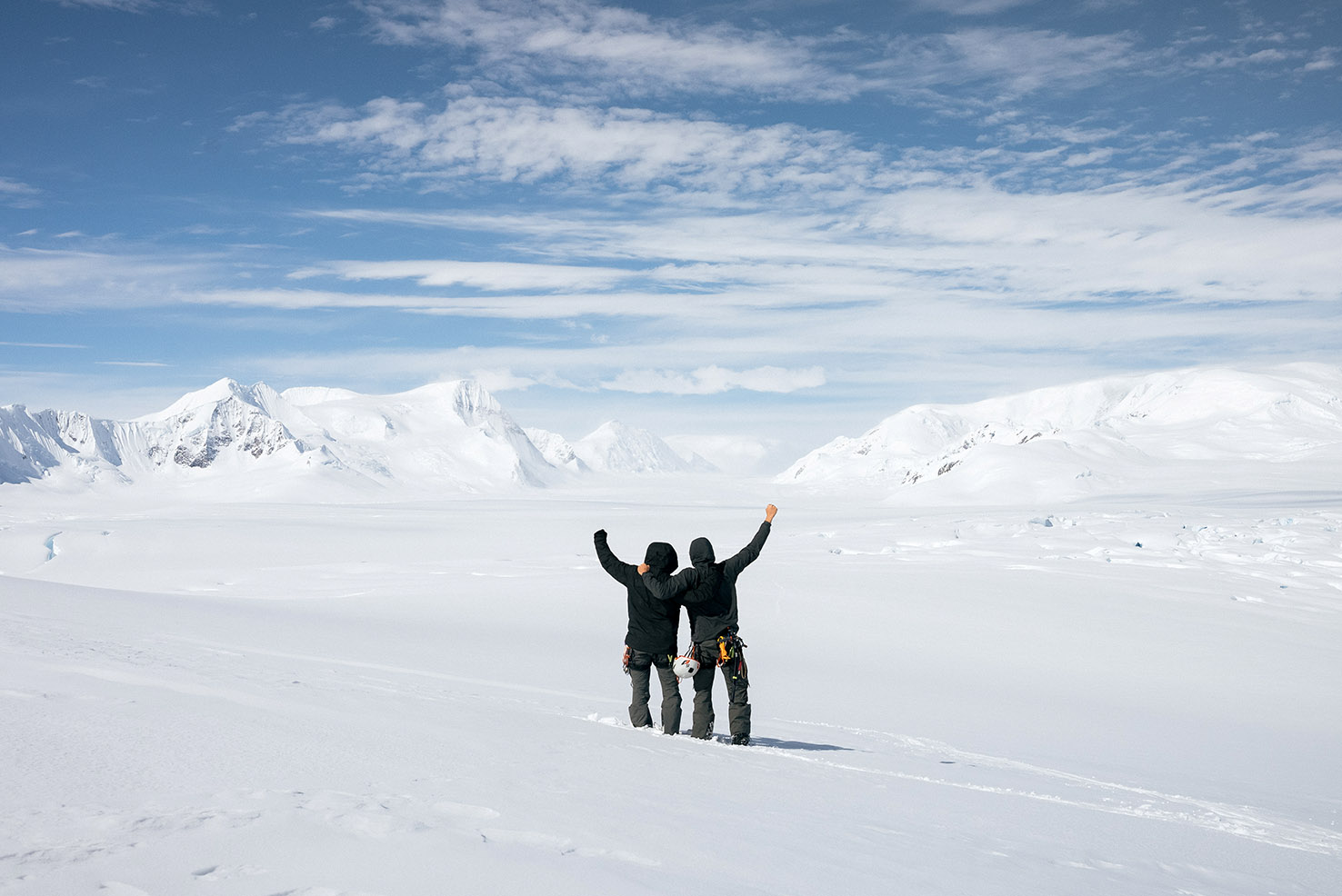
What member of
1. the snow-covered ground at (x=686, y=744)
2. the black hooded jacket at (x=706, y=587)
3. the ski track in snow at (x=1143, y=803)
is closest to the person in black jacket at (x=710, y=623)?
the black hooded jacket at (x=706, y=587)

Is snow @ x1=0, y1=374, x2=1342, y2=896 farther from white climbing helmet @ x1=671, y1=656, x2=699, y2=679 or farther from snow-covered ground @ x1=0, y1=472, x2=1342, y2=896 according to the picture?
white climbing helmet @ x1=671, y1=656, x2=699, y2=679

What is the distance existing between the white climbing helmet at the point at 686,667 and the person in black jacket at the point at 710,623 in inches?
5.3

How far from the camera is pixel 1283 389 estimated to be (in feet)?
495

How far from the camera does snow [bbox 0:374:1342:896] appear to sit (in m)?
3.40

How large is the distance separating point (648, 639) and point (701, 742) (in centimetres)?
99

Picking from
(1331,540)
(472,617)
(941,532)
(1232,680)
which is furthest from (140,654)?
(1331,540)

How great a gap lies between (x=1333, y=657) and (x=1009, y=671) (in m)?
5.43

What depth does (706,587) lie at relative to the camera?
7.29 m

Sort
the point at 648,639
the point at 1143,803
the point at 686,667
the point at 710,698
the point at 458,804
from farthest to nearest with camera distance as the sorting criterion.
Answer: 1. the point at 648,639
2. the point at 710,698
3. the point at 686,667
4. the point at 1143,803
5. the point at 458,804

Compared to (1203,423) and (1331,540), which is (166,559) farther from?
(1203,423)

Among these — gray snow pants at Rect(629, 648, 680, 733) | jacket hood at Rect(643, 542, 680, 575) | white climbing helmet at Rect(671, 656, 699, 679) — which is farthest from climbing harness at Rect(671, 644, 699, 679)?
jacket hood at Rect(643, 542, 680, 575)

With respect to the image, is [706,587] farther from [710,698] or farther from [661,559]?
[710,698]

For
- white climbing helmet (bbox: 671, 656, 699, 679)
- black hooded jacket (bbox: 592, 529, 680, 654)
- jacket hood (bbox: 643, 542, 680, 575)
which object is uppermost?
jacket hood (bbox: 643, 542, 680, 575)

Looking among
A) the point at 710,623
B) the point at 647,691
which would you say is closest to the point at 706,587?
the point at 710,623
